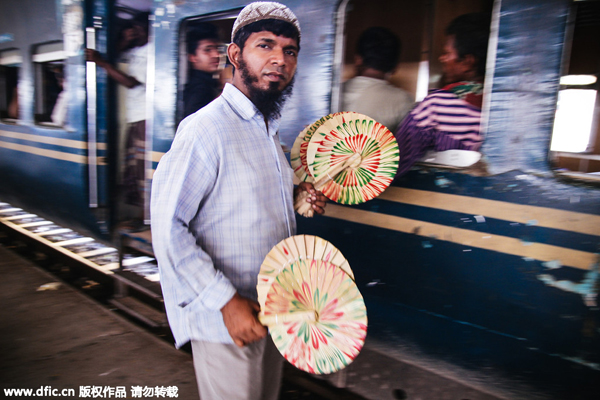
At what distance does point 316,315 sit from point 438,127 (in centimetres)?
132

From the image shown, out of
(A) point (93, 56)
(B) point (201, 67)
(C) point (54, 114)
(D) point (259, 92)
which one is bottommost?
(C) point (54, 114)

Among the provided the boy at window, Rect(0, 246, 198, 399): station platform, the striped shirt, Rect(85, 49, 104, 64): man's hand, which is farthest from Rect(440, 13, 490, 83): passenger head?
Rect(85, 49, 104, 64): man's hand

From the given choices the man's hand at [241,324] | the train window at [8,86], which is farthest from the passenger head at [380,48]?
the train window at [8,86]

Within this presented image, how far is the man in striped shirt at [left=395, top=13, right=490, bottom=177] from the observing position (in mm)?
2072

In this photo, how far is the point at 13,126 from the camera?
20.6 feet

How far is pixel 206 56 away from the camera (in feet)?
11.3

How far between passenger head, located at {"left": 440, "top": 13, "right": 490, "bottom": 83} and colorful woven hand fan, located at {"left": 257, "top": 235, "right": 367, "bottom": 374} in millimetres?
1349

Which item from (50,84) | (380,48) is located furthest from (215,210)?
(50,84)

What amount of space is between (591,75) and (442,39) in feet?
2.45

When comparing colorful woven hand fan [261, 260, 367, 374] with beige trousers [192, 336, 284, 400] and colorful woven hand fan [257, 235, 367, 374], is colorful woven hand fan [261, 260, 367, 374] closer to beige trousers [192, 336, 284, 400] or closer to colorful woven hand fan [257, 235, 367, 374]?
colorful woven hand fan [257, 235, 367, 374]

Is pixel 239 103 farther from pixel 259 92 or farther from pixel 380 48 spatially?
pixel 380 48

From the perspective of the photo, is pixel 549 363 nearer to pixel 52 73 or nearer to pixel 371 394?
pixel 371 394

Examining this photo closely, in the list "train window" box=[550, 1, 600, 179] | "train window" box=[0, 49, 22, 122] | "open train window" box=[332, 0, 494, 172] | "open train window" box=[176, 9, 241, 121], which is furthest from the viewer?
"train window" box=[0, 49, 22, 122]

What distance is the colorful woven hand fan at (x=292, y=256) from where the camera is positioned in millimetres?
1407
